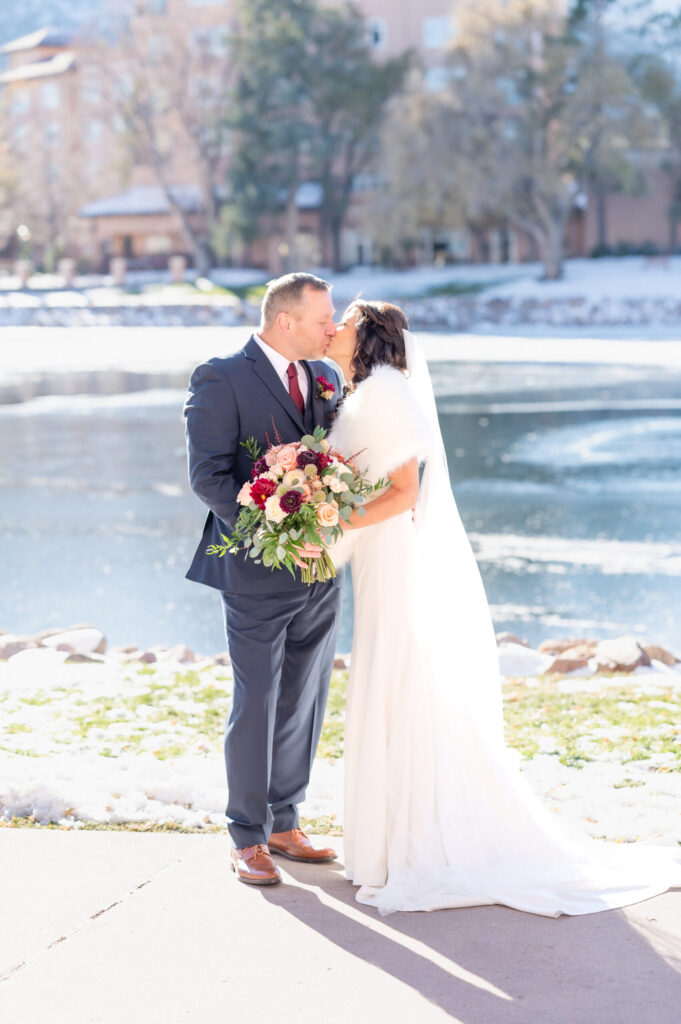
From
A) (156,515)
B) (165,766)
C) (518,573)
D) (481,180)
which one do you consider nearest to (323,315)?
(165,766)

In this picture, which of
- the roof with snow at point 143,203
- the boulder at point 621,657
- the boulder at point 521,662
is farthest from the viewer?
the roof with snow at point 143,203

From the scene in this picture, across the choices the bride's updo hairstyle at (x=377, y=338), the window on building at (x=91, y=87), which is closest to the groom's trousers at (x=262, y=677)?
the bride's updo hairstyle at (x=377, y=338)

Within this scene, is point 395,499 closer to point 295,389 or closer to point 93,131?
point 295,389

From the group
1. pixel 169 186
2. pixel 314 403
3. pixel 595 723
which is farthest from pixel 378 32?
pixel 314 403

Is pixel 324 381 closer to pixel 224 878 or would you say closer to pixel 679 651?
pixel 224 878

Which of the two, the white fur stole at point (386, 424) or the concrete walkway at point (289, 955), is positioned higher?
the white fur stole at point (386, 424)

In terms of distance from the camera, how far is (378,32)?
6372 centimetres

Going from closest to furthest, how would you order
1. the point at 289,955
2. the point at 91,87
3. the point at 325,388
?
1. the point at 289,955
2. the point at 325,388
3. the point at 91,87

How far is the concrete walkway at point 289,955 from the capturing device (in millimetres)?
3564

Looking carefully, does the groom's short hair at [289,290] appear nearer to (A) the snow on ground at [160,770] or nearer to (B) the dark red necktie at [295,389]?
(B) the dark red necktie at [295,389]

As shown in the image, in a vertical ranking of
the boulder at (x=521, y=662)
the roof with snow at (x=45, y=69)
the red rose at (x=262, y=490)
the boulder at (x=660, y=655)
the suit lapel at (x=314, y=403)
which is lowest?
the boulder at (x=660, y=655)

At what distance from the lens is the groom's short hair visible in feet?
14.8

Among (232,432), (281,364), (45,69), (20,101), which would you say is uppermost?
(45,69)

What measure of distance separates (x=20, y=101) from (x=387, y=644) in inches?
3701
